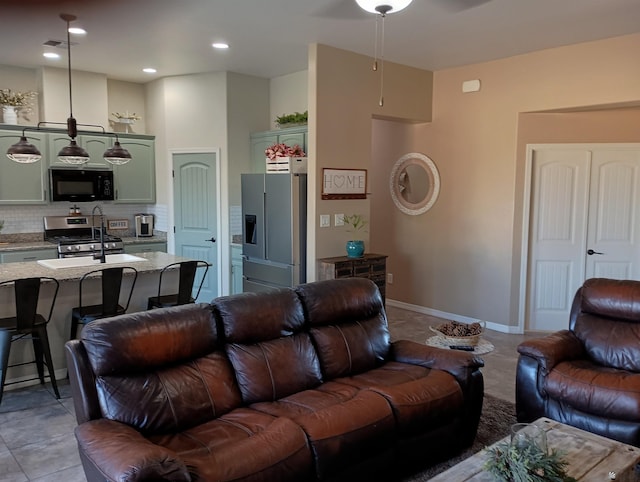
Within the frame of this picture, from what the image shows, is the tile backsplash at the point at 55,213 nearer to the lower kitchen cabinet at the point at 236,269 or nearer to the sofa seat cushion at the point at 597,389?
the lower kitchen cabinet at the point at 236,269

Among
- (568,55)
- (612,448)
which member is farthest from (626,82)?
(612,448)

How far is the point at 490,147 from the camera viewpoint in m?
5.86

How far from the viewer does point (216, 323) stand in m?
2.93

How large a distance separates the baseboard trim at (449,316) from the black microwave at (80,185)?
4.02 meters

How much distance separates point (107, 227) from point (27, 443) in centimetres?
422

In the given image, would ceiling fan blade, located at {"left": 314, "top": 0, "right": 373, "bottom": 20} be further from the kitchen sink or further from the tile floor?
the tile floor

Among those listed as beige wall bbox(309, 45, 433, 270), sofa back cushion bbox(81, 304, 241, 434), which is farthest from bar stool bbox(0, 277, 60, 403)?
beige wall bbox(309, 45, 433, 270)

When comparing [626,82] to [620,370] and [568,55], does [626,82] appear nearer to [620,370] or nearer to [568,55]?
[568,55]

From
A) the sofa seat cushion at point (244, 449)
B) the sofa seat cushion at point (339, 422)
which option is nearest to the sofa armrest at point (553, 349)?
the sofa seat cushion at point (339, 422)

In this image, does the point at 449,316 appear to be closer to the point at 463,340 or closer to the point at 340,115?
the point at 340,115

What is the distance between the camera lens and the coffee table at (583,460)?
6.95ft

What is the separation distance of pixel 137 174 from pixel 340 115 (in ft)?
10.4

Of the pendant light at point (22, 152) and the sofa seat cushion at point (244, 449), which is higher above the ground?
the pendant light at point (22, 152)

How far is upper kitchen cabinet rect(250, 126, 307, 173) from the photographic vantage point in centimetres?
589
